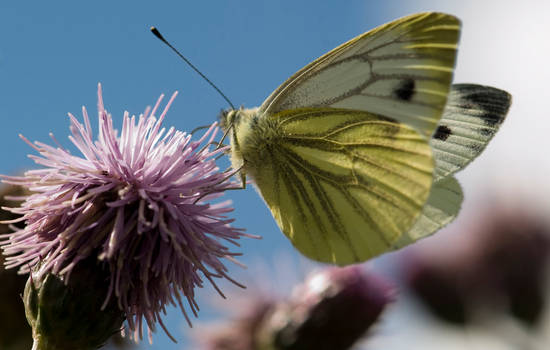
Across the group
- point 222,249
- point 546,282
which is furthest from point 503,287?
point 222,249

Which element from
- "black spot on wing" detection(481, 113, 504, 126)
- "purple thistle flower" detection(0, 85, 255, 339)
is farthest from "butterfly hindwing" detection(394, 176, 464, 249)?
"purple thistle flower" detection(0, 85, 255, 339)

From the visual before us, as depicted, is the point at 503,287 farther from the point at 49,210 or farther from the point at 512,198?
the point at 49,210

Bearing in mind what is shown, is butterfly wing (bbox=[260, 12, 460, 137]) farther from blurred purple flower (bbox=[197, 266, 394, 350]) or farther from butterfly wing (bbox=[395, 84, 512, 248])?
blurred purple flower (bbox=[197, 266, 394, 350])

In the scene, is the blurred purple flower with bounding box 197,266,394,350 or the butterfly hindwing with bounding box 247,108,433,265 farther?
the blurred purple flower with bounding box 197,266,394,350

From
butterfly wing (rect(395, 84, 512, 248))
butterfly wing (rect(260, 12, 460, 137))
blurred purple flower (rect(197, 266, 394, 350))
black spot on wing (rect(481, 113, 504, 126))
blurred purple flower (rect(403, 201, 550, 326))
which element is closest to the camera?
butterfly wing (rect(260, 12, 460, 137))

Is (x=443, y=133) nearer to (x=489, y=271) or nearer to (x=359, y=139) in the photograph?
(x=359, y=139)

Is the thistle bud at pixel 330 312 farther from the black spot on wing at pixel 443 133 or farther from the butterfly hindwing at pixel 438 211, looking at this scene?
the black spot on wing at pixel 443 133

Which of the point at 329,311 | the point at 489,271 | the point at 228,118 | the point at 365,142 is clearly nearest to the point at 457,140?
the point at 365,142

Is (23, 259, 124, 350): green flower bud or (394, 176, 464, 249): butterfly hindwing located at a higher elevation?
(23, 259, 124, 350): green flower bud

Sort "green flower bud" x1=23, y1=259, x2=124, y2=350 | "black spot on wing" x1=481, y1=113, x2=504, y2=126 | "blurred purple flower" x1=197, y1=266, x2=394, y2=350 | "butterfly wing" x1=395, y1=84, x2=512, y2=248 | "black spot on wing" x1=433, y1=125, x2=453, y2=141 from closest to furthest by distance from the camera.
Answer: "green flower bud" x1=23, y1=259, x2=124, y2=350, "butterfly wing" x1=395, y1=84, x2=512, y2=248, "black spot on wing" x1=481, y1=113, x2=504, y2=126, "black spot on wing" x1=433, y1=125, x2=453, y2=141, "blurred purple flower" x1=197, y1=266, x2=394, y2=350
